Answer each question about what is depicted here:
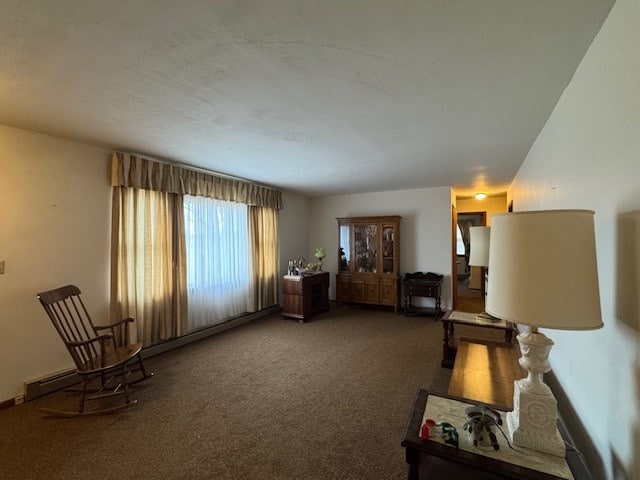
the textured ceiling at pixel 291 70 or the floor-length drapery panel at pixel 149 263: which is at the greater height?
the textured ceiling at pixel 291 70

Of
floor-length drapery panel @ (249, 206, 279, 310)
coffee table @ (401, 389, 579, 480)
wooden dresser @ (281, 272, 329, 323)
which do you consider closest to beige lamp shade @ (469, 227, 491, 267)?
coffee table @ (401, 389, 579, 480)

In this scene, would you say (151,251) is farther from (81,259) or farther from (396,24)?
(396,24)

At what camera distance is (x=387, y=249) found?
5.42 m

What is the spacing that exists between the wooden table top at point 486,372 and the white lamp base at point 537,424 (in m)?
0.40

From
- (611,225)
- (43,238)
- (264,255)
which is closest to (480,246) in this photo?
(611,225)

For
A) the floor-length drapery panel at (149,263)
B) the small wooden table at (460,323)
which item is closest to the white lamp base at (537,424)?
the small wooden table at (460,323)

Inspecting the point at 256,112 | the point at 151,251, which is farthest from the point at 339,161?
the point at 151,251

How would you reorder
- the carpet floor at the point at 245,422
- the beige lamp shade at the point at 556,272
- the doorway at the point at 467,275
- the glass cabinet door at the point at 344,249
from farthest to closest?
the doorway at the point at 467,275 → the glass cabinet door at the point at 344,249 → the carpet floor at the point at 245,422 → the beige lamp shade at the point at 556,272

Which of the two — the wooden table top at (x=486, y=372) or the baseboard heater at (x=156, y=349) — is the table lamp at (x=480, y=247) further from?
the baseboard heater at (x=156, y=349)

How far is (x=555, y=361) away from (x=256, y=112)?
2824mm

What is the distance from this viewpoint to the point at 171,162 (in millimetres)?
3500

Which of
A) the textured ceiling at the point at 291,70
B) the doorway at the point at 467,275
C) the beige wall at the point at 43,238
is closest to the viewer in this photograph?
the textured ceiling at the point at 291,70

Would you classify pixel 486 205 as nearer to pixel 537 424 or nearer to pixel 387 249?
pixel 387 249

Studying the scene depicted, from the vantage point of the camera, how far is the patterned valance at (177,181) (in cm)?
300
